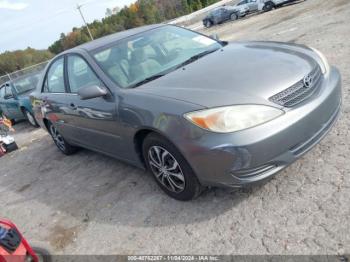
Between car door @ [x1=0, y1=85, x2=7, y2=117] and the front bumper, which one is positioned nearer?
the front bumper

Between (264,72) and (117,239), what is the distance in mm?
2014

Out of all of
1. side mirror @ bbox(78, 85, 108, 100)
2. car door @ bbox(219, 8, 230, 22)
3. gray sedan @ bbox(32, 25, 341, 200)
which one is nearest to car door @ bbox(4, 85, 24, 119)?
gray sedan @ bbox(32, 25, 341, 200)

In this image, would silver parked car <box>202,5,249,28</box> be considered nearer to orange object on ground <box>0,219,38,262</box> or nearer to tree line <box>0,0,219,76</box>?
orange object on ground <box>0,219,38,262</box>

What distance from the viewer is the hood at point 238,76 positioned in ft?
10.0

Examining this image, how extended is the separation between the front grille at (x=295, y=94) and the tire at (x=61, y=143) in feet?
13.1

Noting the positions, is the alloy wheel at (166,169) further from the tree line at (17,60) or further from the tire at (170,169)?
the tree line at (17,60)

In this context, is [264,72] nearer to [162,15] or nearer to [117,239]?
[117,239]

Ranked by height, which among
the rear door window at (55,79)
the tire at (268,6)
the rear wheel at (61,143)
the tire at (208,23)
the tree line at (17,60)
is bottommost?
the tire at (208,23)

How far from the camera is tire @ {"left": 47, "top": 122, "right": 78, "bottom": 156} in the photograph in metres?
6.07

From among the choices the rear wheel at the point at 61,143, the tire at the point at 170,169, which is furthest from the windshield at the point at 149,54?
the rear wheel at the point at 61,143

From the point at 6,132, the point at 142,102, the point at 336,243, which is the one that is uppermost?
the point at 142,102

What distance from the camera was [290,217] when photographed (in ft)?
9.58

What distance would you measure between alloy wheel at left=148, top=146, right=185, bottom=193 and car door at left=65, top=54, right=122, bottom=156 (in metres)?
0.57

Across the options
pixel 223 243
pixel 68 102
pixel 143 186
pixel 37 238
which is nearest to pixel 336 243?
pixel 223 243
